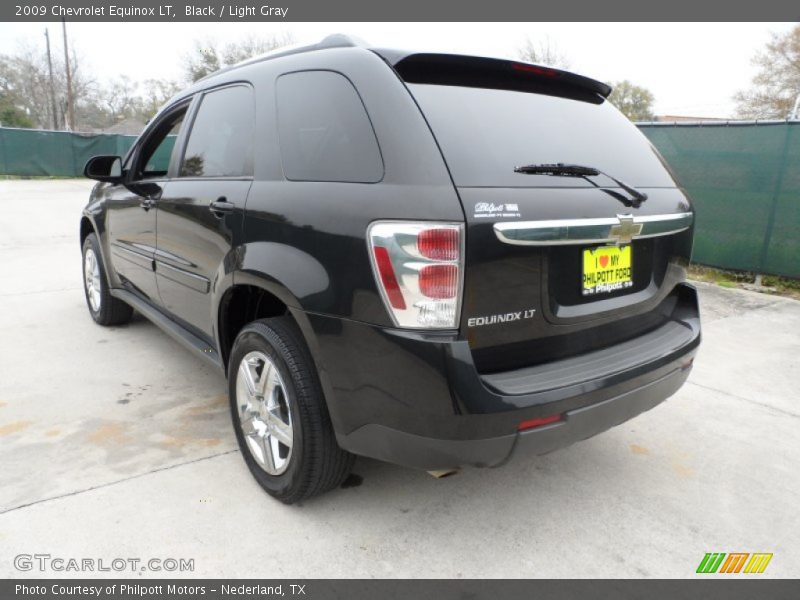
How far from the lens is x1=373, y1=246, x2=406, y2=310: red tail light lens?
5.89 feet

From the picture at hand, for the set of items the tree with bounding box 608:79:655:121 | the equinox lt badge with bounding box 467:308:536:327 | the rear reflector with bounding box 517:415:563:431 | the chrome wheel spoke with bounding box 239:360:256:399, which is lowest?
the chrome wheel spoke with bounding box 239:360:256:399

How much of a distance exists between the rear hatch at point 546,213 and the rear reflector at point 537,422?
19 cm

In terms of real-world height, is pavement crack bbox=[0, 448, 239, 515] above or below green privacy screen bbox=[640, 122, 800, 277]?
below

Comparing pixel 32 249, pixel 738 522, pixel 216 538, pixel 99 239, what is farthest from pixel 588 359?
pixel 32 249

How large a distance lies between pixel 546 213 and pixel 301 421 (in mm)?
1145

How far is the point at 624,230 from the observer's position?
214 cm

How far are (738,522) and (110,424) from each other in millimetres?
3017

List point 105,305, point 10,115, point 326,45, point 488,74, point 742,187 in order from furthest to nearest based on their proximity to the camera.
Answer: point 10,115 < point 742,187 < point 105,305 < point 326,45 < point 488,74

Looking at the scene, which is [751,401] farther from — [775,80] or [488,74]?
[775,80]

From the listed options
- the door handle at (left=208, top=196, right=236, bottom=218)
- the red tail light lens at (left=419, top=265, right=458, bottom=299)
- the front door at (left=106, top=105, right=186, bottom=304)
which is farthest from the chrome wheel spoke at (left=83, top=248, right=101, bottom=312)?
the red tail light lens at (left=419, top=265, right=458, bottom=299)

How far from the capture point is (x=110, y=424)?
121 inches

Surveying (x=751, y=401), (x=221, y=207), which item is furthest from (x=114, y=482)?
(x=751, y=401)

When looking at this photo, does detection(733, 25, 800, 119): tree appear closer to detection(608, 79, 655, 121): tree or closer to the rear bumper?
detection(608, 79, 655, 121): tree
